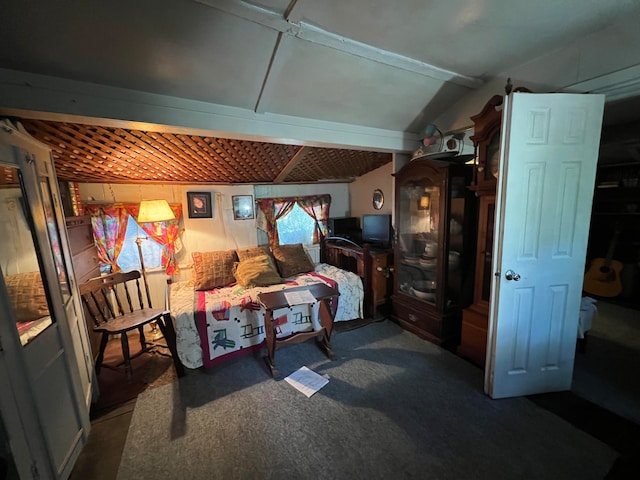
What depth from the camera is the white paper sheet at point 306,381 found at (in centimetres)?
195

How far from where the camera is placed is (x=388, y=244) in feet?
10.4

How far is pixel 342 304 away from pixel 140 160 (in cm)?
Answer: 251

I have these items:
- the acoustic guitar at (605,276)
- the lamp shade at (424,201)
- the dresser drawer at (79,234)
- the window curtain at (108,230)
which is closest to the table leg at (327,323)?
the lamp shade at (424,201)

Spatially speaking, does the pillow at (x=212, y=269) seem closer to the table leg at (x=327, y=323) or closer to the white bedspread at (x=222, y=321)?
the white bedspread at (x=222, y=321)

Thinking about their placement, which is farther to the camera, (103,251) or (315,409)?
(103,251)

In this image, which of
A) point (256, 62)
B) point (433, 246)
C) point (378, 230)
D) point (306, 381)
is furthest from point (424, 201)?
point (306, 381)

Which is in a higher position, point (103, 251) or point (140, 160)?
point (140, 160)

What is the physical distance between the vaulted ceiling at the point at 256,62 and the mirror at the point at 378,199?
1291mm

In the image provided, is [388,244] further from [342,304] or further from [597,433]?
[597,433]

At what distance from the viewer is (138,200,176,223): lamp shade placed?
2.52 metres

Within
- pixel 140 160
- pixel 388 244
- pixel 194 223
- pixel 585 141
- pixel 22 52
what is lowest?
pixel 388 244

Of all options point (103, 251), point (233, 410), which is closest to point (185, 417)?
point (233, 410)

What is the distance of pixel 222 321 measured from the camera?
2.27 meters

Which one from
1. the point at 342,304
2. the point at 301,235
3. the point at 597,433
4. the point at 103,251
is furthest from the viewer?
the point at 301,235
